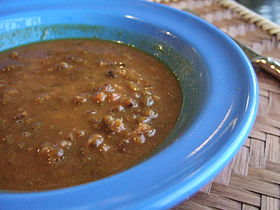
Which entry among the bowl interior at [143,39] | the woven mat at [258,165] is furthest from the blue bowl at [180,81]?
the woven mat at [258,165]

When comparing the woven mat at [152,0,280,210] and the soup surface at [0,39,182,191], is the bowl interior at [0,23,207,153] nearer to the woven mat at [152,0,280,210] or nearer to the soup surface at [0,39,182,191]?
the soup surface at [0,39,182,191]

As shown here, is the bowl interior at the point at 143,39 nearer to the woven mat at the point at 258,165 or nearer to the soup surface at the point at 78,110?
the soup surface at the point at 78,110

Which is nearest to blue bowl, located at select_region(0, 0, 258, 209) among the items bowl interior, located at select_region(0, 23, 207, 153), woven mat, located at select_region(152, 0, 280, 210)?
bowl interior, located at select_region(0, 23, 207, 153)

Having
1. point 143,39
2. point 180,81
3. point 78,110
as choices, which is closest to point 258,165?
point 180,81

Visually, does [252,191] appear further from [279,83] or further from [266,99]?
[279,83]

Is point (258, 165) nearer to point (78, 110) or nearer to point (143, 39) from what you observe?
Answer: point (78, 110)
